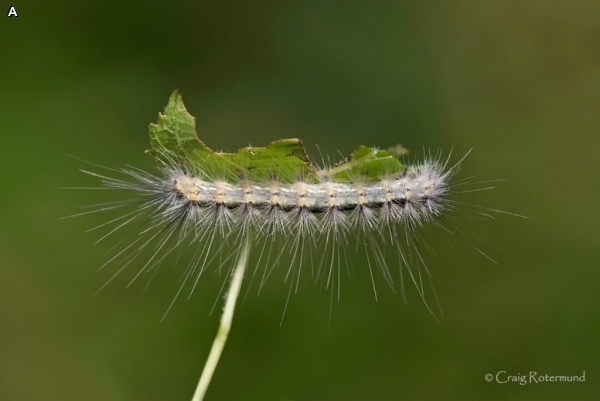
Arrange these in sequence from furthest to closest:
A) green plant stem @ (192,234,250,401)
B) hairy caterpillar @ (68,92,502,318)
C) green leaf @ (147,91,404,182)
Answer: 1. hairy caterpillar @ (68,92,502,318)
2. green leaf @ (147,91,404,182)
3. green plant stem @ (192,234,250,401)

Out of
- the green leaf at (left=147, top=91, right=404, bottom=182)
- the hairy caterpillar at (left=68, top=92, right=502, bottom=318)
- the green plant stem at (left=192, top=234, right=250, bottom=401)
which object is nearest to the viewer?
the green plant stem at (left=192, top=234, right=250, bottom=401)

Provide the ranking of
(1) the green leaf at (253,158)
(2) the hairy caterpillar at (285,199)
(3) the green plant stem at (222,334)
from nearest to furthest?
(3) the green plant stem at (222,334) → (1) the green leaf at (253,158) → (2) the hairy caterpillar at (285,199)

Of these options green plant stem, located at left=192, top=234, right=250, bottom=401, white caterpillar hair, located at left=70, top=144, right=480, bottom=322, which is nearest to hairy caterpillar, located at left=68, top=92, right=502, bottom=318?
white caterpillar hair, located at left=70, top=144, right=480, bottom=322

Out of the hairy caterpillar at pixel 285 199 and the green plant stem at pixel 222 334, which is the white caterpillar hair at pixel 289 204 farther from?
the green plant stem at pixel 222 334

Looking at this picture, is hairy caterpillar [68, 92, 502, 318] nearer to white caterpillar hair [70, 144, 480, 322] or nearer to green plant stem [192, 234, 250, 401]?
white caterpillar hair [70, 144, 480, 322]

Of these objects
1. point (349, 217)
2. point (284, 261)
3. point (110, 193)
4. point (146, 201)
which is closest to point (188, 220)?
point (146, 201)

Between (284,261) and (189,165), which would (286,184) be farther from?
(284,261)

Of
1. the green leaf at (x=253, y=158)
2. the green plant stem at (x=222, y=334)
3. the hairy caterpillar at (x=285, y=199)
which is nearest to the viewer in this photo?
the green plant stem at (x=222, y=334)

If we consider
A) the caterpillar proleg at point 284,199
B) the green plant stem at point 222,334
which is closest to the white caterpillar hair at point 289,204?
the caterpillar proleg at point 284,199
